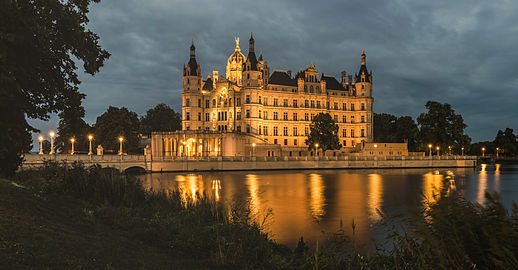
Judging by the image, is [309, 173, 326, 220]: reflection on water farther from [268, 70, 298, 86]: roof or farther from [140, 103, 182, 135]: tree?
[140, 103, 182, 135]: tree

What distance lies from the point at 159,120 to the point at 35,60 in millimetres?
96713

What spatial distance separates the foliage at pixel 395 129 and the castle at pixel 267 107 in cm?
872

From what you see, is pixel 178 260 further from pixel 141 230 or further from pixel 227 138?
pixel 227 138

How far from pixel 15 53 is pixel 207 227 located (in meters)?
10.9

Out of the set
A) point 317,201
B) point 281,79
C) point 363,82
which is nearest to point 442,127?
point 363,82

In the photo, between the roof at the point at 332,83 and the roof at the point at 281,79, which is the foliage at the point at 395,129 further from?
the roof at the point at 281,79

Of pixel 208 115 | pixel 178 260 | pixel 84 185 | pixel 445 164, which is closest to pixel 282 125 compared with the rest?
pixel 208 115

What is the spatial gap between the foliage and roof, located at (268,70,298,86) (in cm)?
3273

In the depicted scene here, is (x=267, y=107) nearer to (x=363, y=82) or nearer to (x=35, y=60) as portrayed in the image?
(x=363, y=82)

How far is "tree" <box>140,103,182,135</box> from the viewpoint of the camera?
111 metres

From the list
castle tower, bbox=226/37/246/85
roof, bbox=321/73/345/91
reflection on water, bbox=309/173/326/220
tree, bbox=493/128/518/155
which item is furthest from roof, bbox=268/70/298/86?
tree, bbox=493/128/518/155

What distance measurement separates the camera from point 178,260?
941 centimetres

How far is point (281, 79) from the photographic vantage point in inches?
3841

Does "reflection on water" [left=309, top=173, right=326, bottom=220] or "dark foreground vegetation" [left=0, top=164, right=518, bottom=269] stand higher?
"dark foreground vegetation" [left=0, top=164, right=518, bottom=269]
